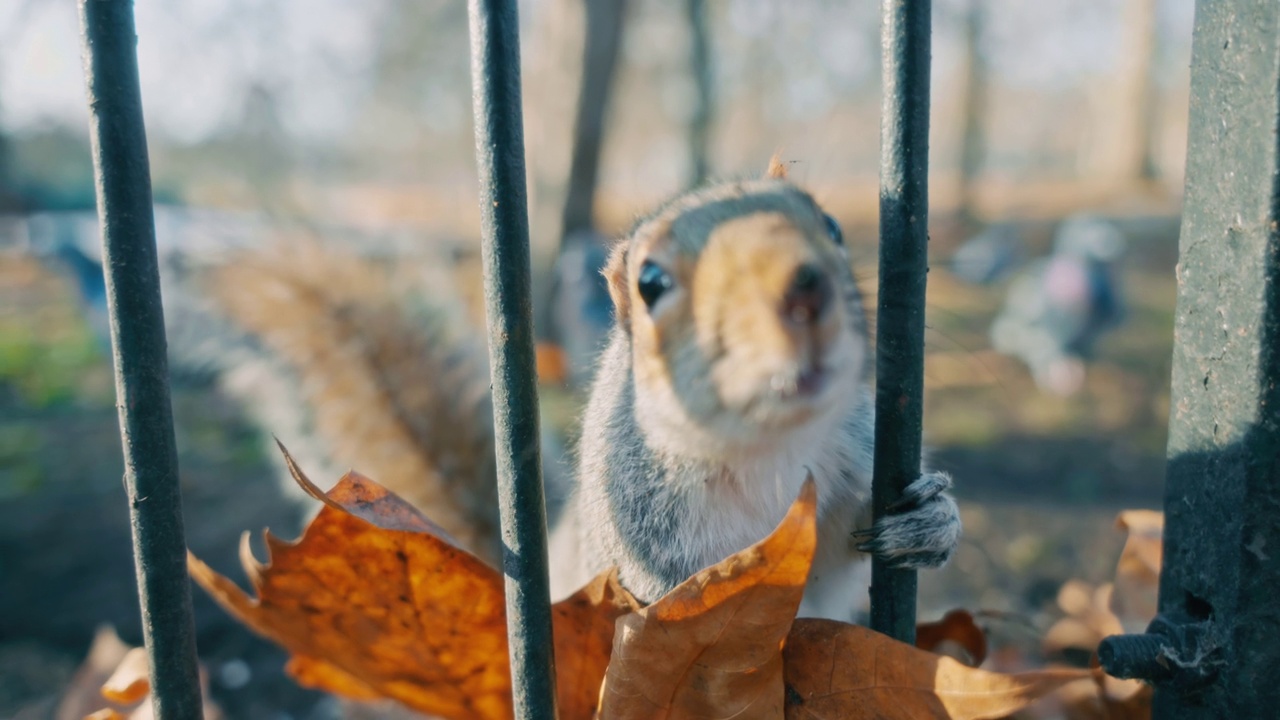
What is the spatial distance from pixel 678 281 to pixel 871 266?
313 millimetres

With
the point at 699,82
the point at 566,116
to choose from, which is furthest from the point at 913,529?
the point at 699,82

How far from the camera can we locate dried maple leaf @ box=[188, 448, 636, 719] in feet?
2.59

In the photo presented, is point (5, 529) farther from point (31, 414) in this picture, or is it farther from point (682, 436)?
point (682, 436)

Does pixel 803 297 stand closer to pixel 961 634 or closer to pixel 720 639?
pixel 720 639

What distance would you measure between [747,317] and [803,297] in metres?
0.04

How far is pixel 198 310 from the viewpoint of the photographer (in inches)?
69.6

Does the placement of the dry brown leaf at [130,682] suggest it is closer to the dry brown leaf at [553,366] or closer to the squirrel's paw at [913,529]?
the squirrel's paw at [913,529]

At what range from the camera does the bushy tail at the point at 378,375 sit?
162 centimetres

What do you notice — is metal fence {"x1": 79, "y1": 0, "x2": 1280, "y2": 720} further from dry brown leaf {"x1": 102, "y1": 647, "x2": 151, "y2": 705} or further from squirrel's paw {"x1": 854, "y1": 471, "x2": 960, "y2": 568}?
dry brown leaf {"x1": 102, "y1": 647, "x2": 151, "y2": 705}

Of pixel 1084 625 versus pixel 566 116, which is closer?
pixel 1084 625

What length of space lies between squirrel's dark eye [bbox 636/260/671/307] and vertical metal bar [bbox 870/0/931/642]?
19 cm

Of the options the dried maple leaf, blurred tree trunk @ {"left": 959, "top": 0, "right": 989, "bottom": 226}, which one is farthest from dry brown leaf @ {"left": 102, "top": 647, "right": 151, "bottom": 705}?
blurred tree trunk @ {"left": 959, "top": 0, "right": 989, "bottom": 226}

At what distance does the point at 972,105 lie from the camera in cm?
1236

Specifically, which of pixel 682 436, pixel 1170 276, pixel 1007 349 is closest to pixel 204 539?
pixel 682 436
